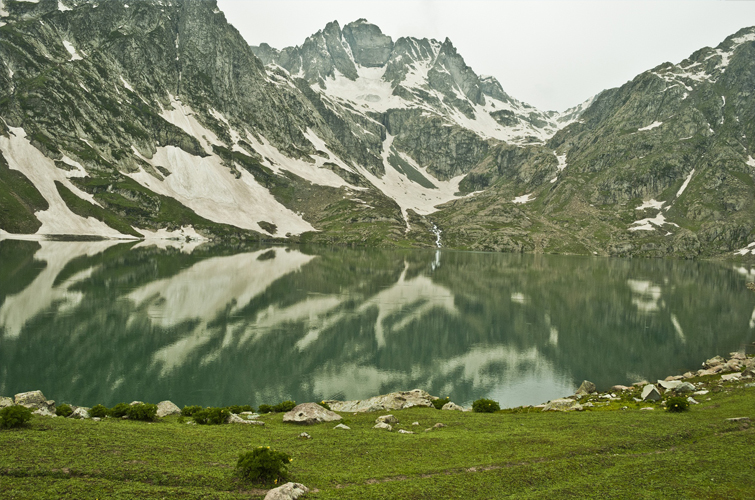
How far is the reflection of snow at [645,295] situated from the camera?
7868 cm

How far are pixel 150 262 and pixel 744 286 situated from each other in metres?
162

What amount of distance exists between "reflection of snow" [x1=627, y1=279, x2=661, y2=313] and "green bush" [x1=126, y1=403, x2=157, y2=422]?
8114 centimetres

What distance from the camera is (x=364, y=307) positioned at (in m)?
70.4

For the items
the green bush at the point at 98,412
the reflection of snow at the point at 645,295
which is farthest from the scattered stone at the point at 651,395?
the reflection of snow at the point at 645,295

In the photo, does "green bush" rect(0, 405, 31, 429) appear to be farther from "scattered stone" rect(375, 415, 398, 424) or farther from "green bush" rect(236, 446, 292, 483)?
"scattered stone" rect(375, 415, 398, 424)

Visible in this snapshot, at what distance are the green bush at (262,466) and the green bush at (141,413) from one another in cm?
1048

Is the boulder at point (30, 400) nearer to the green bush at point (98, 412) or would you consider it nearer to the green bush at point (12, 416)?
the green bush at point (98, 412)

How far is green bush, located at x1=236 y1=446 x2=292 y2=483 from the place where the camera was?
43.3 feet

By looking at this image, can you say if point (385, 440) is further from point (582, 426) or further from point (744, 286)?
point (744, 286)

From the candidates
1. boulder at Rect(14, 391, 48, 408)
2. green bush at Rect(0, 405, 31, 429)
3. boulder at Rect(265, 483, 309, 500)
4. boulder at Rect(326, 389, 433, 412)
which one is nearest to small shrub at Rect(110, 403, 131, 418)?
boulder at Rect(14, 391, 48, 408)

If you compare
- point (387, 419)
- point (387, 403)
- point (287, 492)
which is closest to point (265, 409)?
point (387, 403)

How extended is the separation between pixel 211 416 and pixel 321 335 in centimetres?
3121

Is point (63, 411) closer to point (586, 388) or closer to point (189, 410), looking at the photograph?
point (189, 410)

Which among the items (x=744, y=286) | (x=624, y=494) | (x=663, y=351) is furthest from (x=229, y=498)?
(x=744, y=286)
